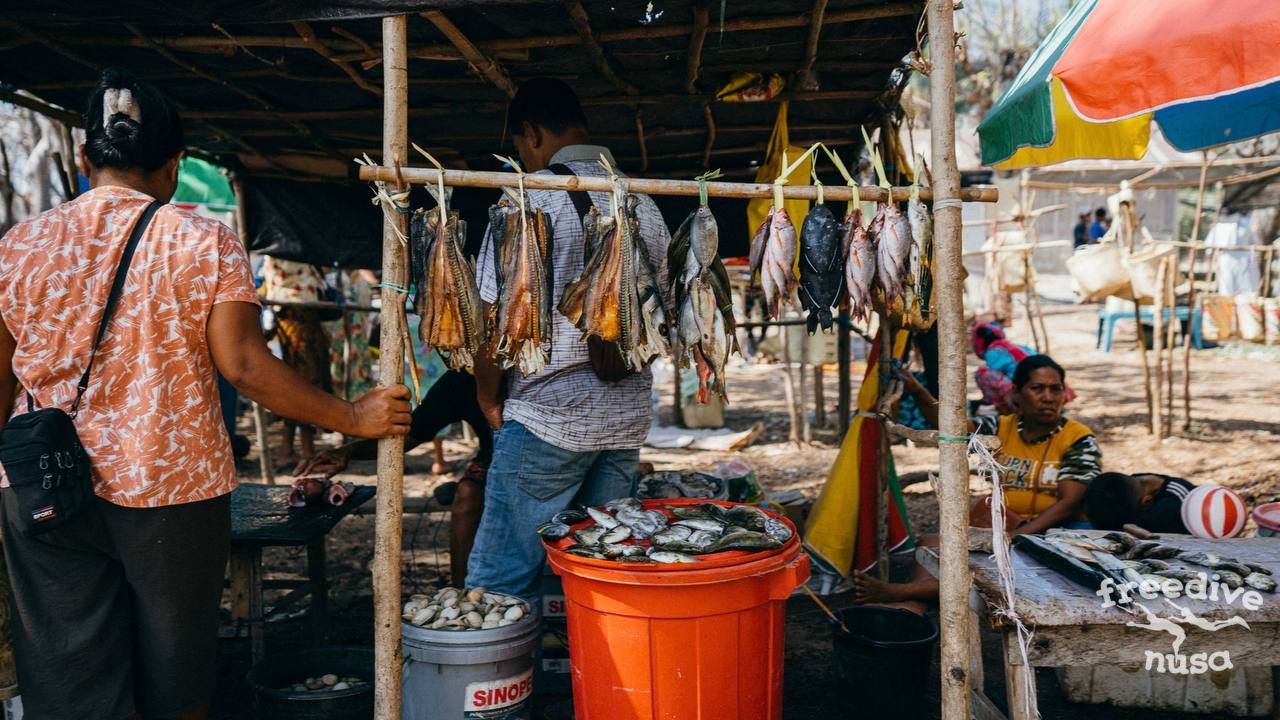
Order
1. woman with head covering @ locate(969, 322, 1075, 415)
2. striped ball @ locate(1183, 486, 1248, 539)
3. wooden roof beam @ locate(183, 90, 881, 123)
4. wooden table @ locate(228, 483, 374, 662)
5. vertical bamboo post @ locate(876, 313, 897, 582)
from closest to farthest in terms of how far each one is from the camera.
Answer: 1. wooden table @ locate(228, 483, 374, 662)
2. striped ball @ locate(1183, 486, 1248, 539)
3. wooden roof beam @ locate(183, 90, 881, 123)
4. vertical bamboo post @ locate(876, 313, 897, 582)
5. woman with head covering @ locate(969, 322, 1075, 415)

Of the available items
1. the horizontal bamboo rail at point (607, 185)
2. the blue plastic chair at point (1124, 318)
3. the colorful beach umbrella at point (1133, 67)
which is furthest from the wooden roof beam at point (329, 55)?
the blue plastic chair at point (1124, 318)

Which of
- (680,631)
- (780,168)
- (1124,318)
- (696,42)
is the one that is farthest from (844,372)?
(1124,318)

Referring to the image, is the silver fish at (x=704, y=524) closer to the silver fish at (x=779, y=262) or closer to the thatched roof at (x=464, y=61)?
the silver fish at (x=779, y=262)

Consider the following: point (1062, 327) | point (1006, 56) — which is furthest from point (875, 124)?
point (1062, 327)

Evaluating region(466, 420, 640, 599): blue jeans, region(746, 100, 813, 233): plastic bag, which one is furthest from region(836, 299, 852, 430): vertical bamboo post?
region(466, 420, 640, 599): blue jeans

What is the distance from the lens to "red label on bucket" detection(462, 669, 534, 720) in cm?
285

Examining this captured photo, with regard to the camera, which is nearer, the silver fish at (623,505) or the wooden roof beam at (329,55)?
the silver fish at (623,505)

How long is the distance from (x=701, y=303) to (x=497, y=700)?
150cm

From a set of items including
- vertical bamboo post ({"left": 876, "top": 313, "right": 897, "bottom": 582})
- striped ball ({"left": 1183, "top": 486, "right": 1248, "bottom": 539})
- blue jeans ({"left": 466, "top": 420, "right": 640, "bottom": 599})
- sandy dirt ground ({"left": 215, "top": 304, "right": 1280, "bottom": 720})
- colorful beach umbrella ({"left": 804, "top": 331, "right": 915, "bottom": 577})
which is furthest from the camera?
colorful beach umbrella ({"left": 804, "top": 331, "right": 915, "bottom": 577})

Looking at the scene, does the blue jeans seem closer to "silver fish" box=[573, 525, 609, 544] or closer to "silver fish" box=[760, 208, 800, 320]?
"silver fish" box=[573, 525, 609, 544]

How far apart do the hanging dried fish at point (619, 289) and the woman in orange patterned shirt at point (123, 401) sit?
0.98 m

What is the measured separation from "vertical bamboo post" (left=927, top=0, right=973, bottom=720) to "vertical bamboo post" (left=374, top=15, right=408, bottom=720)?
65.5 inches

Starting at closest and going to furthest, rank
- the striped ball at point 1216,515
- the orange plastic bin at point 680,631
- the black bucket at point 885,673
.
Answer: the orange plastic bin at point 680,631 < the black bucket at point 885,673 < the striped ball at point 1216,515

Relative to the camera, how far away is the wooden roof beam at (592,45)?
125 inches
